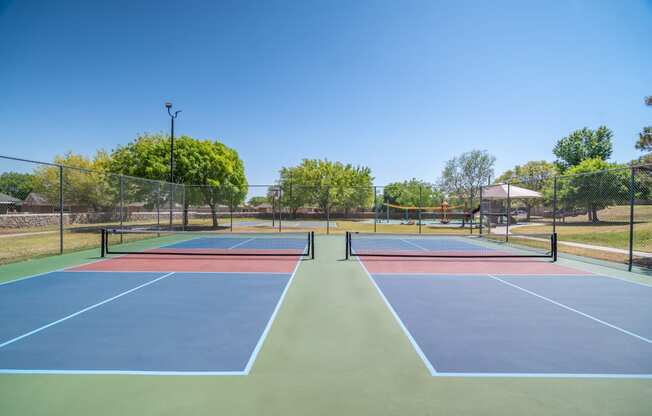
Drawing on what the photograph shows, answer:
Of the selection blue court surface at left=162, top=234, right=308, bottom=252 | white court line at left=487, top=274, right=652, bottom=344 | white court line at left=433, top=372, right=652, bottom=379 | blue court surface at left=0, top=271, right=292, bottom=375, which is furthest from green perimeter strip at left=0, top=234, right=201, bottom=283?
white court line at left=487, top=274, right=652, bottom=344

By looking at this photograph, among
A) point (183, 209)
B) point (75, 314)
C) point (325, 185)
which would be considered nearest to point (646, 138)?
point (75, 314)

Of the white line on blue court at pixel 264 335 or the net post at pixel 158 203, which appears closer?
the white line on blue court at pixel 264 335

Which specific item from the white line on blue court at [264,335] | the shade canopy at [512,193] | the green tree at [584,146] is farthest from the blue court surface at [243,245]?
the green tree at [584,146]

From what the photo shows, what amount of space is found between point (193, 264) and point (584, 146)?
73.5 metres

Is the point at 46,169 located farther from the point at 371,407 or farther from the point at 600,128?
the point at 600,128

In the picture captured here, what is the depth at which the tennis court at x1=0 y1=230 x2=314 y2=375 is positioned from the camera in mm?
3732

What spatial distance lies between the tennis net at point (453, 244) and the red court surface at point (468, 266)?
1117 mm

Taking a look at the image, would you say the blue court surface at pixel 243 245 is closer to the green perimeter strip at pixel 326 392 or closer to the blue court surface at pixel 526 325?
the blue court surface at pixel 526 325

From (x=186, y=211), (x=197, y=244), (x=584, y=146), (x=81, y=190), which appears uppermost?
(x=584, y=146)

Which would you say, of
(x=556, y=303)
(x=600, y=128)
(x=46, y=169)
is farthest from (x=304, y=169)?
(x=600, y=128)

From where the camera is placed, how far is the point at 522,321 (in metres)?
5.14

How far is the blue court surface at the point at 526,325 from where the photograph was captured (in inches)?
147

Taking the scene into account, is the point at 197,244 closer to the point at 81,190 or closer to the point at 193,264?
the point at 193,264

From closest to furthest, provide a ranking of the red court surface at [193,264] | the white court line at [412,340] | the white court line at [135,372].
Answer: the white court line at [135,372] < the white court line at [412,340] < the red court surface at [193,264]
